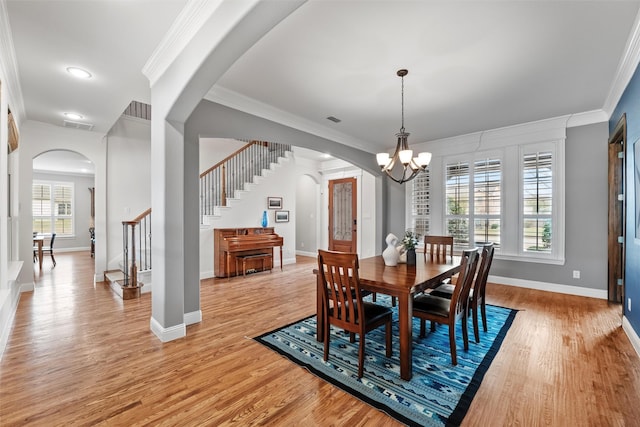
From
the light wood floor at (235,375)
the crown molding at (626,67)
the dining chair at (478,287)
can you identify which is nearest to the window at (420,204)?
the light wood floor at (235,375)

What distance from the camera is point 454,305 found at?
7.95 ft

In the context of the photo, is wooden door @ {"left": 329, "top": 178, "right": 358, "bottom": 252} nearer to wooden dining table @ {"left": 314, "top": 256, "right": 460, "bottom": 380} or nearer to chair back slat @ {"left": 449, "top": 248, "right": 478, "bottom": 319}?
wooden dining table @ {"left": 314, "top": 256, "right": 460, "bottom": 380}

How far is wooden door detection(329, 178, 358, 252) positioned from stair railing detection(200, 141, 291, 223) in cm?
187

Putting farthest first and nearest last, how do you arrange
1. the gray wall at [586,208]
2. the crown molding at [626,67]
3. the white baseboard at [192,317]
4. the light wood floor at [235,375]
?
the gray wall at [586,208]
the white baseboard at [192,317]
the crown molding at [626,67]
the light wood floor at [235,375]

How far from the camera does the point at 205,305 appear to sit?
3.94 meters

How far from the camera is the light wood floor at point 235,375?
6.02 feet

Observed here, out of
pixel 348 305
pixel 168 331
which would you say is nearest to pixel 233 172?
pixel 168 331

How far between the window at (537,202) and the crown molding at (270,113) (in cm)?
297

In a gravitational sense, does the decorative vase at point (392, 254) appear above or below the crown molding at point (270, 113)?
below

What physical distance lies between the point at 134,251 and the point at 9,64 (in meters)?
2.54

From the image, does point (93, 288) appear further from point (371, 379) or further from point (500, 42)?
point (500, 42)

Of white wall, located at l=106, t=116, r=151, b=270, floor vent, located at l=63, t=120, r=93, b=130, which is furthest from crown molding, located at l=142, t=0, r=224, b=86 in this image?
white wall, located at l=106, t=116, r=151, b=270

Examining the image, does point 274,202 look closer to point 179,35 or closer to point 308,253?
point 308,253

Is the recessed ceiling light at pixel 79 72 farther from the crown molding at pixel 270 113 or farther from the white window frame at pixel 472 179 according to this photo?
the white window frame at pixel 472 179
